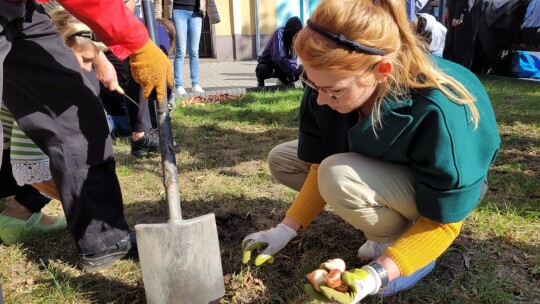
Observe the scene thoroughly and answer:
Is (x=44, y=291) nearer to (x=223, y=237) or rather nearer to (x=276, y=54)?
(x=223, y=237)

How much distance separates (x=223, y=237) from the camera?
2.01 meters

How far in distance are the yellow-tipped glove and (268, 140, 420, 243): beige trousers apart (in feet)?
2.12

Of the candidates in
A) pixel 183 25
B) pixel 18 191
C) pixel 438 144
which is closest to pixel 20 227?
pixel 18 191

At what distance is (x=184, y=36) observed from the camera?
583cm

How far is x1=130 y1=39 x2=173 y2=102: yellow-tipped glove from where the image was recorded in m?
1.56

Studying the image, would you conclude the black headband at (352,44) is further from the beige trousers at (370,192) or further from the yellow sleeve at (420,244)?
the yellow sleeve at (420,244)

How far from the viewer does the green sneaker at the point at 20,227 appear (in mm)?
2018

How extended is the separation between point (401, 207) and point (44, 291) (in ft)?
4.34

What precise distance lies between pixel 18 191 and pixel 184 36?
411 cm

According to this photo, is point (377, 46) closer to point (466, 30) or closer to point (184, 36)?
point (184, 36)

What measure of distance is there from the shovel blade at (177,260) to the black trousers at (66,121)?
388mm

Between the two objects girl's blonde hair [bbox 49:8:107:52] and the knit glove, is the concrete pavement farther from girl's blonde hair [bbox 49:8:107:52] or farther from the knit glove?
the knit glove

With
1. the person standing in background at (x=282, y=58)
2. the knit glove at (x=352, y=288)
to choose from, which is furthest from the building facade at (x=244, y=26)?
the knit glove at (x=352, y=288)

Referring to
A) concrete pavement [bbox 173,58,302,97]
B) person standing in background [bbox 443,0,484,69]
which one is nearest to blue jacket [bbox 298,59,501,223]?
concrete pavement [bbox 173,58,302,97]
